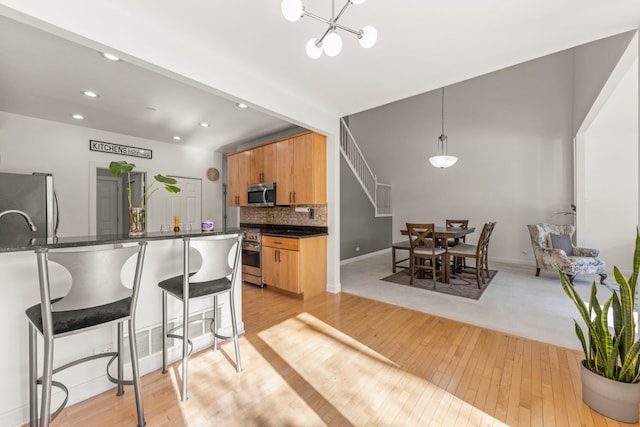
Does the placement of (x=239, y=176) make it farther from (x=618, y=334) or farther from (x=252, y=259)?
(x=618, y=334)

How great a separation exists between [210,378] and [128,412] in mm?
494

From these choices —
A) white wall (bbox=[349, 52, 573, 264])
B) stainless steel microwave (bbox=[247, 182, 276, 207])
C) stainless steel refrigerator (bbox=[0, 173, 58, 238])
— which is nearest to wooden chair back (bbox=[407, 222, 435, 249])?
stainless steel microwave (bbox=[247, 182, 276, 207])

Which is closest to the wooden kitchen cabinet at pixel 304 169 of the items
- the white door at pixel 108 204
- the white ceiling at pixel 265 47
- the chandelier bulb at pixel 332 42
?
the white ceiling at pixel 265 47

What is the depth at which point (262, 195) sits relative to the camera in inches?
181

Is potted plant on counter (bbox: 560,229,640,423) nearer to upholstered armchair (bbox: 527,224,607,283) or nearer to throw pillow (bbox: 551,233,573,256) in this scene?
upholstered armchair (bbox: 527,224,607,283)

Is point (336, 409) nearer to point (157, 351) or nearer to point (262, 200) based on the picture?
point (157, 351)

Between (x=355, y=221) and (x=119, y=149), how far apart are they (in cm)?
493

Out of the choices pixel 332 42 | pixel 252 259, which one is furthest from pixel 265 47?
pixel 252 259

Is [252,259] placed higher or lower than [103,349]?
higher

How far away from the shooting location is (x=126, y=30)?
1871 millimetres

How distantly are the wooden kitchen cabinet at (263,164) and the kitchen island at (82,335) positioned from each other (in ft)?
7.56

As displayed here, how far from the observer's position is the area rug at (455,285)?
3.83 metres

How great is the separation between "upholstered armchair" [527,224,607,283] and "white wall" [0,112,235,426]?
489 cm

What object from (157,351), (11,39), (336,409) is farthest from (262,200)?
(336,409)
